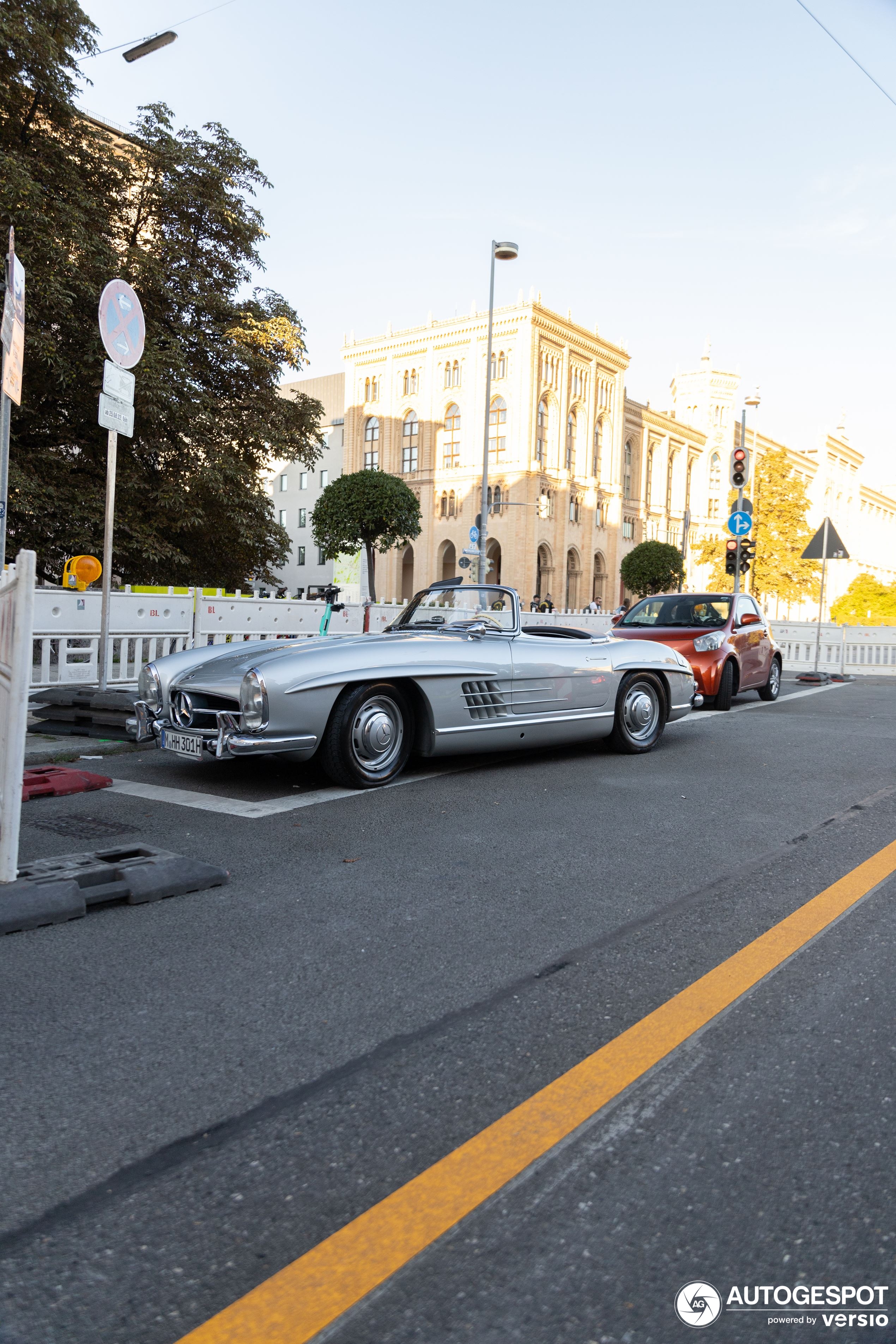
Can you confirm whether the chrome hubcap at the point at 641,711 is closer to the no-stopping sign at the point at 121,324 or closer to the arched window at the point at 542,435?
the no-stopping sign at the point at 121,324

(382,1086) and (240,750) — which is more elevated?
(240,750)

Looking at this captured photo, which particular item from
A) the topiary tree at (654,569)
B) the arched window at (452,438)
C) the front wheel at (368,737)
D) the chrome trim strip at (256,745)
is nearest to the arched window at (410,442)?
the arched window at (452,438)

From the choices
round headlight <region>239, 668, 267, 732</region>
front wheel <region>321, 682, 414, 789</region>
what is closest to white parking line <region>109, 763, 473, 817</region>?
front wheel <region>321, 682, 414, 789</region>

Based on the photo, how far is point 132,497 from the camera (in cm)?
2036

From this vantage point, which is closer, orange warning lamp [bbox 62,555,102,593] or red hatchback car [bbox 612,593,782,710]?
red hatchback car [bbox 612,593,782,710]

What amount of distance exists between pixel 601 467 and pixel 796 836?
71563 mm

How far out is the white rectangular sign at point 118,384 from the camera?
824 centimetres

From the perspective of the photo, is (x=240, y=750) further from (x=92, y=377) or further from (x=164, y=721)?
(x=92, y=377)

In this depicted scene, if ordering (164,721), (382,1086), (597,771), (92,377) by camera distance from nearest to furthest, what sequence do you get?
(382,1086) < (164,721) < (597,771) < (92,377)

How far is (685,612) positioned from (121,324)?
723cm

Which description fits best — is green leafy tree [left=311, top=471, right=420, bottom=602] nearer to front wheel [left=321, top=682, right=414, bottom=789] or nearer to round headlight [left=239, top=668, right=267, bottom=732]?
front wheel [left=321, top=682, right=414, bottom=789]

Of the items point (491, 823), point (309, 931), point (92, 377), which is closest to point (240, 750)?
point (491, 823)

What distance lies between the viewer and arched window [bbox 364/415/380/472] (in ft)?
240

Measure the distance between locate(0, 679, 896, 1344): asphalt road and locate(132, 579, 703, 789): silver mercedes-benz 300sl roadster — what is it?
883 millimetres
